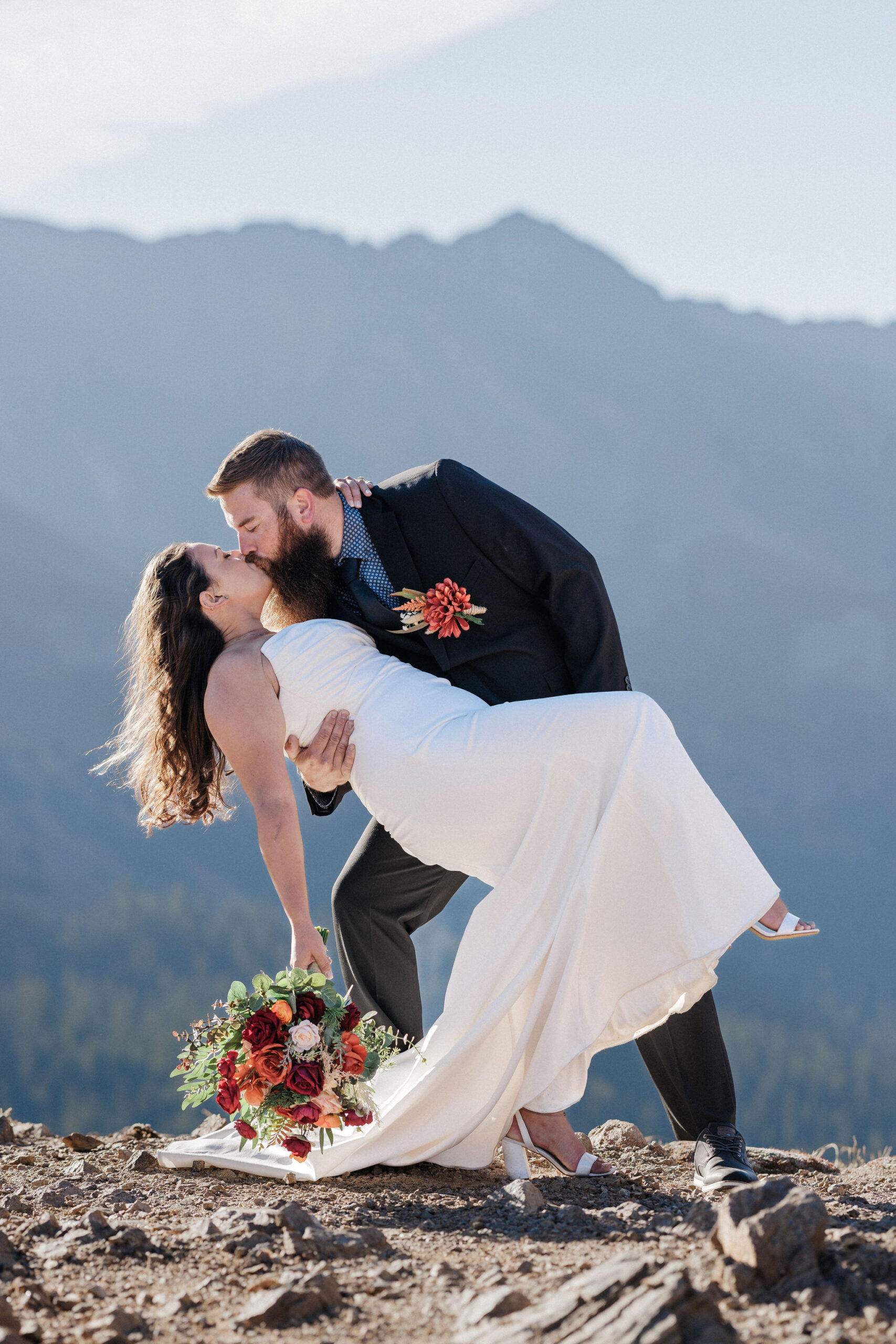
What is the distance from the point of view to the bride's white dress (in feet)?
9.50

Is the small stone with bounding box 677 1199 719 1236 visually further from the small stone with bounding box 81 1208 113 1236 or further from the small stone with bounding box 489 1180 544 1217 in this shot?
the small stone with bounding box 81 1208 113 1236

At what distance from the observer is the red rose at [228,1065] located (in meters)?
3.01

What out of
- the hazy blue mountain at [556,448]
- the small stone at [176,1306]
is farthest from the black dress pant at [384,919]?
the hazy blue mountain at [556,448]

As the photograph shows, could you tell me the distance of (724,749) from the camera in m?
31.6

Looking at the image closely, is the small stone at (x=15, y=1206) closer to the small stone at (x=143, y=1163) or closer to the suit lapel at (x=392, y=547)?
the small stone at (x=143, y=1163)

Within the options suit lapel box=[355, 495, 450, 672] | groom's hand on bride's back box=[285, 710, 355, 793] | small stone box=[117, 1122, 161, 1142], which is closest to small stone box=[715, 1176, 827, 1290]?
groom's hand on bride's back box=[285, 710, 355, 793]

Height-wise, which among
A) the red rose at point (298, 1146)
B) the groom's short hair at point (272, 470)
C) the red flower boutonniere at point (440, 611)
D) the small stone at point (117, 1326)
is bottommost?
the red rose at point (298, 1146)

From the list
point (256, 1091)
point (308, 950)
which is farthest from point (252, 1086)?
point (308, 950)

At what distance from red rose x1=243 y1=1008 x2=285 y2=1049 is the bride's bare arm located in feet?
0.91

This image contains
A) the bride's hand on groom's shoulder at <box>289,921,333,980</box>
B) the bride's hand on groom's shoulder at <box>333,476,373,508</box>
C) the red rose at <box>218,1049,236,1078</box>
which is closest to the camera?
the red rose at <box>218,1049,236,1078</box>

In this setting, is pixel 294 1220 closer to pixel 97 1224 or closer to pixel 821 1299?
pixel 97 1224

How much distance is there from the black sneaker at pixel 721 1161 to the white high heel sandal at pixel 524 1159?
0.87 ft

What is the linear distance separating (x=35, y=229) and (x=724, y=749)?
3001cm

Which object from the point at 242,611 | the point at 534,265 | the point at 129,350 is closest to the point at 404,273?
the point at 534,265
